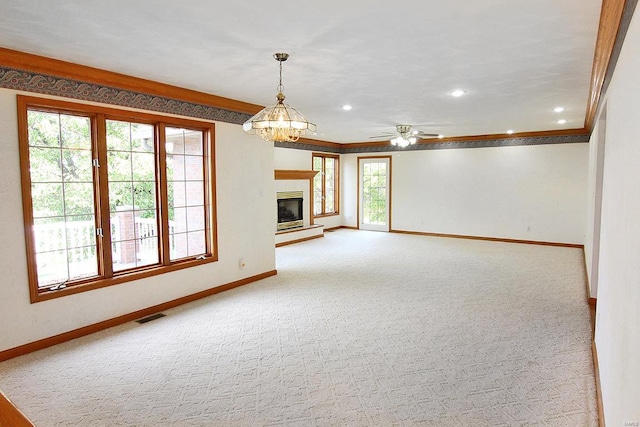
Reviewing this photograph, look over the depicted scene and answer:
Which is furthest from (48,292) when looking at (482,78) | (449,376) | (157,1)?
(482,78)

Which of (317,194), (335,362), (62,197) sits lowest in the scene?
(335,362)

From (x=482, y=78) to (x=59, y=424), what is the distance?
14.7 feet

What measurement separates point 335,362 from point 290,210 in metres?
6.44

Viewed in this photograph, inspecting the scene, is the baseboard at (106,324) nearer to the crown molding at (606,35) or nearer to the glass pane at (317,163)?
the crown molding at (606,35)

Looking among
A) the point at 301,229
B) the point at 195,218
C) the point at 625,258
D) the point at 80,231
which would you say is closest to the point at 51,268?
the point at 80,231

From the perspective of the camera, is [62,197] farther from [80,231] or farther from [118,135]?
[118,135]

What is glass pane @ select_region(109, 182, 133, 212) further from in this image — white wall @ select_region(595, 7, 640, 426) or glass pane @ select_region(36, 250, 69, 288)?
white wall @ select_region(595, 7, 640, 426)

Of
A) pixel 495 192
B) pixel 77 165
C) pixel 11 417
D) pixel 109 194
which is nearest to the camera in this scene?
pixel 11 417

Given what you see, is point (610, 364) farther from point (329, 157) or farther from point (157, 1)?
point (329, 157)

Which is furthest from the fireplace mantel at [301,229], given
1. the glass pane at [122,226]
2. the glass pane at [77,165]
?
the glass pane at [77,165]

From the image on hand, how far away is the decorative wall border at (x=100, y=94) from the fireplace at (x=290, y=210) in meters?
4.15

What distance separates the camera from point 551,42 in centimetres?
291

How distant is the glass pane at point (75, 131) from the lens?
3.66 metres

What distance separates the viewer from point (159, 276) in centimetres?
442
